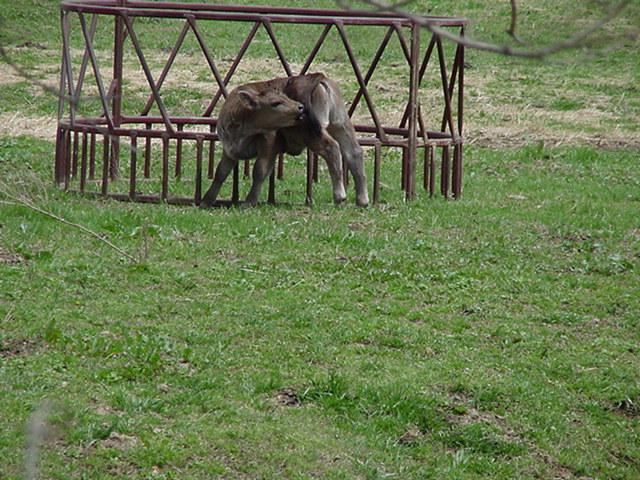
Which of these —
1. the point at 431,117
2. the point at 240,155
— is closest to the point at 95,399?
the point at 240,155

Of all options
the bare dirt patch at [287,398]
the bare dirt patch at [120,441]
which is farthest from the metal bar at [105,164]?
the bare dirt patch at [120,441]

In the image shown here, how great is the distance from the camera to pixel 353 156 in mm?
13367

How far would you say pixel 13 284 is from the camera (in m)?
9.20

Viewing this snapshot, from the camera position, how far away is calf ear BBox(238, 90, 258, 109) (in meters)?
12.5

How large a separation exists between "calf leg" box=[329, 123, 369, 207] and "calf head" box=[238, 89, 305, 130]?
2.57 feet

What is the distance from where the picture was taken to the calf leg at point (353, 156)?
13.3 m

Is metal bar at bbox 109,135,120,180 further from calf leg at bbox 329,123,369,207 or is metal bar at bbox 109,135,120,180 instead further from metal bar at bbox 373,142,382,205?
metal bar at bbox 373,142,382,205

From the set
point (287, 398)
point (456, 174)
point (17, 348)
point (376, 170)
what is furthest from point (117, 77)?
point (287, 398)

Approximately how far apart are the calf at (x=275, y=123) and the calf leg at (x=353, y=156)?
7.2 inches

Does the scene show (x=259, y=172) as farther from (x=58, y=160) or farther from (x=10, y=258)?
(x=10, y=258)

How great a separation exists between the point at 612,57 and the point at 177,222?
16.1 meters

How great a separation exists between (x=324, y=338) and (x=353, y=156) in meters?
4.98

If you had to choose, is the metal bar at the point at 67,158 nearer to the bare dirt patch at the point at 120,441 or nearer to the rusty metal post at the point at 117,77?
the rusty metal post at the point at 117,77

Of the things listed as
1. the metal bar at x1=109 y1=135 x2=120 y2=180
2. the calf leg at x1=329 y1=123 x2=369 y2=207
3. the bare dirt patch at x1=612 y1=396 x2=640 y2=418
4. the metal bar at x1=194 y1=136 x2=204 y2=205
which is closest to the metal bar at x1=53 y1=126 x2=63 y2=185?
the metal bar at x1=109 y1=135 x2=120 y2=180
